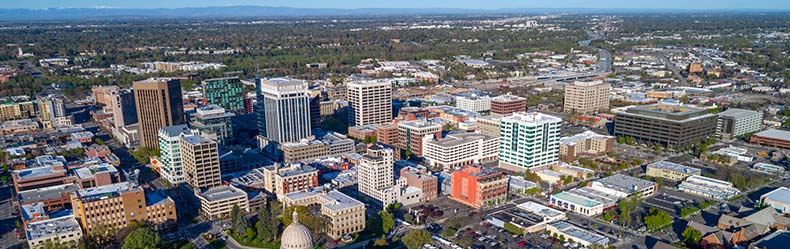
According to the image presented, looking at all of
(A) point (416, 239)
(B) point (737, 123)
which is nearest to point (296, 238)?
(A) point (416, 239)

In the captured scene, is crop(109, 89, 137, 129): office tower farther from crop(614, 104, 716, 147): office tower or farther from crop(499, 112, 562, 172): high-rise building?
crop(614, 104, 716, 147): office tower

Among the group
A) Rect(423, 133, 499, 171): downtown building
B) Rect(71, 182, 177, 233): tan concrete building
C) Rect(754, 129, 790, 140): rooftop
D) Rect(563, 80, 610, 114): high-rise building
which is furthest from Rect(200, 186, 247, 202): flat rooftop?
Rect(754, 129, 790, 140): rooftop

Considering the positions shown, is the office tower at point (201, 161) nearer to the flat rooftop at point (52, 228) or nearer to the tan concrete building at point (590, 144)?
the flat rooftop at point (52, 228)

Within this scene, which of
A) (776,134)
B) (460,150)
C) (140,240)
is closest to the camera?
(140,240)

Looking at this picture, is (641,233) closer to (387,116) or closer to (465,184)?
(465,184)

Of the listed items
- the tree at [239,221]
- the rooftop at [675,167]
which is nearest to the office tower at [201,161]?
the tree at [239,221]

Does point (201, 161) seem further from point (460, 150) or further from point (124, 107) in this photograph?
point (124, 107)
